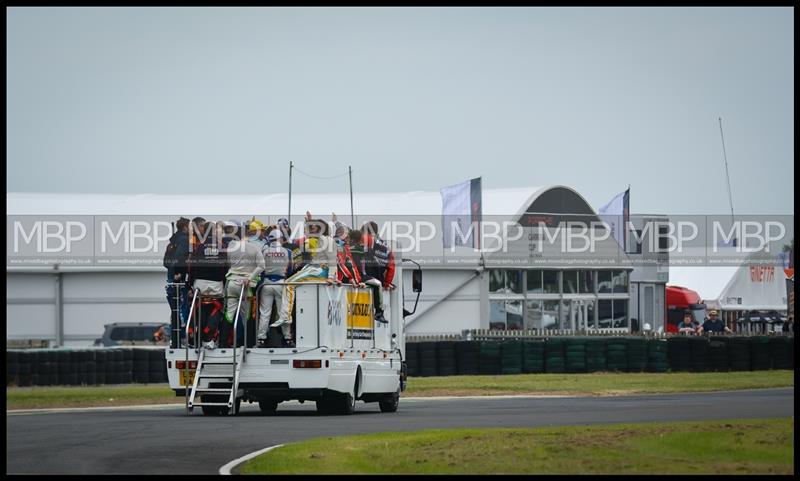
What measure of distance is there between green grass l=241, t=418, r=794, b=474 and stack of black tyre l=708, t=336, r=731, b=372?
1949 cm

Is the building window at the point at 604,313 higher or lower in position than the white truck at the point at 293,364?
higher

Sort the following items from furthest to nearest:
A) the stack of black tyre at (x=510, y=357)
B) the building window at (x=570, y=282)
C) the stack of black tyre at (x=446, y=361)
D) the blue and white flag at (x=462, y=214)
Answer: the building window at (x=570, y=282)
the blue and white flag at (x=462, y=214)
the stack of black tyre at (x=510, y=357)
the stack of black tyre at (x=446, y=361)

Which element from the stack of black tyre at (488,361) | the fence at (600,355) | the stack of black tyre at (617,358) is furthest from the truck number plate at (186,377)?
the stack of black tyre at (617,358)

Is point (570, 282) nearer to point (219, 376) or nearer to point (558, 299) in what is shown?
point (558, 299)

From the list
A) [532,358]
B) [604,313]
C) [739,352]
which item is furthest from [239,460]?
[604,313]

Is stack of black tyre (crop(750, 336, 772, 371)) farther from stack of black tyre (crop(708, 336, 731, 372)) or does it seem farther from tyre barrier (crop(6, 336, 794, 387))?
stack of black tyre (crop(708, 336, 731, 372))

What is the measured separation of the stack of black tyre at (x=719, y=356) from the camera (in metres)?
35.4

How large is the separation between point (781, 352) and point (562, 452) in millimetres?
23384

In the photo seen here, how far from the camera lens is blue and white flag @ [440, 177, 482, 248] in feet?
161

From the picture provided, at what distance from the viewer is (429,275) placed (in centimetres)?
5038

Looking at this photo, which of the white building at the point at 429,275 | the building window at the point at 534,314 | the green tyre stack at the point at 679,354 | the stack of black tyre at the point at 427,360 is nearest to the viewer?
the stack of black tyre at the point at 427,360

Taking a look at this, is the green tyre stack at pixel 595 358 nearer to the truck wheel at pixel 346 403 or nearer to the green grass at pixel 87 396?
the green grass at pixel 87 396

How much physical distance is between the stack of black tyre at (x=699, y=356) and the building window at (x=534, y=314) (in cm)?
1689
